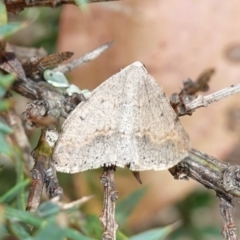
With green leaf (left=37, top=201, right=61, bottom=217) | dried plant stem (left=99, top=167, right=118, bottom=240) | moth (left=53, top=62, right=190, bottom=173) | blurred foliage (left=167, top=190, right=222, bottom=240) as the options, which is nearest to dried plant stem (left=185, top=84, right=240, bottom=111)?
moth (left=53, top=62, right=190, bottom=173)

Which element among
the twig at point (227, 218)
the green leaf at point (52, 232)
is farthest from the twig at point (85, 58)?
the green leaf at point (52, 232)

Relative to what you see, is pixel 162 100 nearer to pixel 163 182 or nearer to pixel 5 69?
pixel 5 69

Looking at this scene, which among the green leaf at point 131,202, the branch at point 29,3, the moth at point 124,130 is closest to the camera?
the moth at point 124,130

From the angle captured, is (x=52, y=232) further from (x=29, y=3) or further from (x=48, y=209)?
(x=29, y=3)

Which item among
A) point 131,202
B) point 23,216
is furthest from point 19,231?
point 131,202

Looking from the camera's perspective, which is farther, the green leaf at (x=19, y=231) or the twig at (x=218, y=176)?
the twig at (x=218, y=176)

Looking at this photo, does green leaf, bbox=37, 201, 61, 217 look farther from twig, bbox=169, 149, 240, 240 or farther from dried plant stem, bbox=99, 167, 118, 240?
twig, bbox=169, 149, 240, 240

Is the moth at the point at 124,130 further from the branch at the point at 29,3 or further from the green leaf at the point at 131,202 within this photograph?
the green leaf at the point at 131,202

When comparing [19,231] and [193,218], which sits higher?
[19,231]
